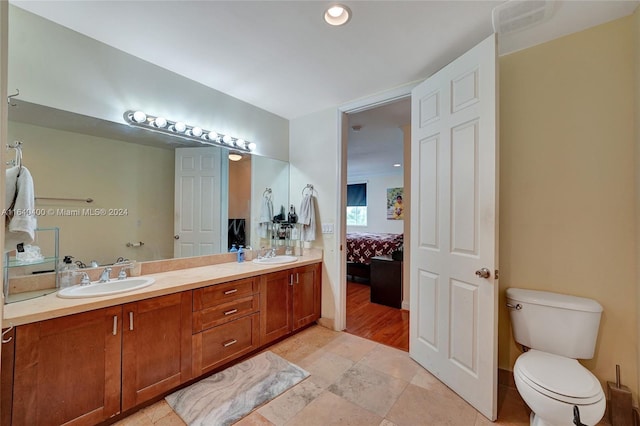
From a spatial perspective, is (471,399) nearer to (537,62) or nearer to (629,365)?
(629,365)

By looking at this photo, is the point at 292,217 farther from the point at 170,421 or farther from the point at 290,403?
the point at 170,421

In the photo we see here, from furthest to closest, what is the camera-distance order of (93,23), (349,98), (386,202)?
1. (386,202)
2. (349,98)
3. (93,23)

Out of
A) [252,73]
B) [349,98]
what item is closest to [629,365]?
[349,98]

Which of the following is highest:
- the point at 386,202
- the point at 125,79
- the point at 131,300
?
the point at 125,79

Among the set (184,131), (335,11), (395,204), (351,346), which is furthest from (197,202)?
(395,204)

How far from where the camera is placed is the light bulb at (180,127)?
2.17m

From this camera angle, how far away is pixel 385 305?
141 inches

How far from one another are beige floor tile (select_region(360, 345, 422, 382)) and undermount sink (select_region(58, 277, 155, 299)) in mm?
1824

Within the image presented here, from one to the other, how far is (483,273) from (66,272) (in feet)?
8.56

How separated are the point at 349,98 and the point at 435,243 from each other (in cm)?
167

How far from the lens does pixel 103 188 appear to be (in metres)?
1.86

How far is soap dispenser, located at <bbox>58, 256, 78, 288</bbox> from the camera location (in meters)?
1.61

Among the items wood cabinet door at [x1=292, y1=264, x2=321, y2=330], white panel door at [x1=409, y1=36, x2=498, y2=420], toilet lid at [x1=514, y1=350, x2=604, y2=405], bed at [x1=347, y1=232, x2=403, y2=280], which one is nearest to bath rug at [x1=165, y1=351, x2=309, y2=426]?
wood cabinet door at [x1=292, y1=264, x2=321, y2=330]

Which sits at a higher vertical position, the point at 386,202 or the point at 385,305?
the point at 386,202
